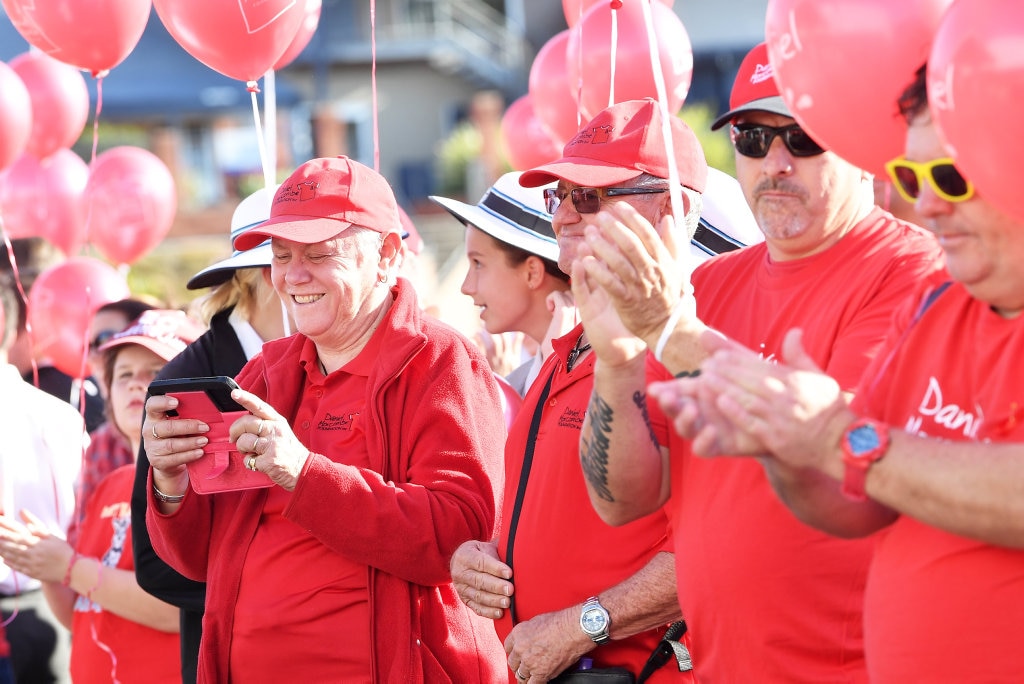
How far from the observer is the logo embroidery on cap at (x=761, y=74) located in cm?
269

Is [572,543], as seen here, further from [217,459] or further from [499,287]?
[499,287]

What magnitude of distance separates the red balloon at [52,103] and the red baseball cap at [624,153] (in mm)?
5109

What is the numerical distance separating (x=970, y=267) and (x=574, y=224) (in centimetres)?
126

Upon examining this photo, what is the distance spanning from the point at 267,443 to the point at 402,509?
1.23 ft

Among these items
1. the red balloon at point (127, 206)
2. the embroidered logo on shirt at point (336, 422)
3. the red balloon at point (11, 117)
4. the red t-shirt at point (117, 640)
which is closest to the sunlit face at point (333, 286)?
the embroidered logo on shirt at point (336, 422)

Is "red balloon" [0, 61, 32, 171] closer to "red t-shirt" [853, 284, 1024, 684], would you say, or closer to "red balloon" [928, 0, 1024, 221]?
"red t-shirt" [853, 284, 1024, 684]

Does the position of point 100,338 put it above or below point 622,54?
below

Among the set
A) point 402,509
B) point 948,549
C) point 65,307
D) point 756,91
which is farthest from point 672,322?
point 65,307

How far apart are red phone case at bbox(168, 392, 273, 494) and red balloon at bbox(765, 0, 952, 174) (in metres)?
1.62

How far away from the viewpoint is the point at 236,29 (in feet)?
12.9

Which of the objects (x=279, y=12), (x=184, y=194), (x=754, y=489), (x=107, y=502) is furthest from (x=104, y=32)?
(x=184, y=194)

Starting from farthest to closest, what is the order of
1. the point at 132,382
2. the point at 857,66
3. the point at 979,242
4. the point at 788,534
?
1. the point at 132,382
2. the point at 788,534
3. the point at 857,66
4. the point at 979,242

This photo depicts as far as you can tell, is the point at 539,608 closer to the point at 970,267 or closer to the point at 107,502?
the point at 970,267

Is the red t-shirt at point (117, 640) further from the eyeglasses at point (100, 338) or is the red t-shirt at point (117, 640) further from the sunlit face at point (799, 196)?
the sunlit face at point (799, 196)
